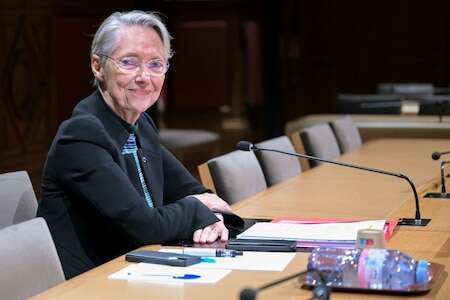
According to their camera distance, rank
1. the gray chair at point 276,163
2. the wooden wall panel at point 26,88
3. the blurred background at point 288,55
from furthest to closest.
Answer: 1. the blurred background at point 288,55
2. the wooden wall panel at point 26,88
3. the gray chair at point 276,163

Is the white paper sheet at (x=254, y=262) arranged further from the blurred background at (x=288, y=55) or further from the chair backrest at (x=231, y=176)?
the blurred background at (x=288, y=55)

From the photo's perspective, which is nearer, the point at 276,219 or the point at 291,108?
the point at 276,219

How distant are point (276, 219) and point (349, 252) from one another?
A: 0.99m

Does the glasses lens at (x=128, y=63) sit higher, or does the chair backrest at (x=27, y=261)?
the glasses lens at (x=128, y=63)

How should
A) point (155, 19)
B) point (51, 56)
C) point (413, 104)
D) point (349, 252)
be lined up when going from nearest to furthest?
point (349, 252) → point (155, 19) → point (51, 56) → point (413, 104)

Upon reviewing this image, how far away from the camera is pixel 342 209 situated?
3.55 metres

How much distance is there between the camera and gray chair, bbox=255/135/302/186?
451cm

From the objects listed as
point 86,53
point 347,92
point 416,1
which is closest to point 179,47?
point 347,92

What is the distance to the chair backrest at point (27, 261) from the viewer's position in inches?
88.7

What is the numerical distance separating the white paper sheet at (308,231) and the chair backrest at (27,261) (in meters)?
0.62

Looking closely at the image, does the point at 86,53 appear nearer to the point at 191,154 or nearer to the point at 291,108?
the point at 191,154

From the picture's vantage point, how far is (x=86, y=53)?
7848 millimetres

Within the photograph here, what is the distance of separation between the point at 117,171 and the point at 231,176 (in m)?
1.16

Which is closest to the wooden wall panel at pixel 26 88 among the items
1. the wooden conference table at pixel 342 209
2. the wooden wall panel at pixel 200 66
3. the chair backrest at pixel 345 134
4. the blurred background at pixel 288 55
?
the chair backrest at pixel 345 134
